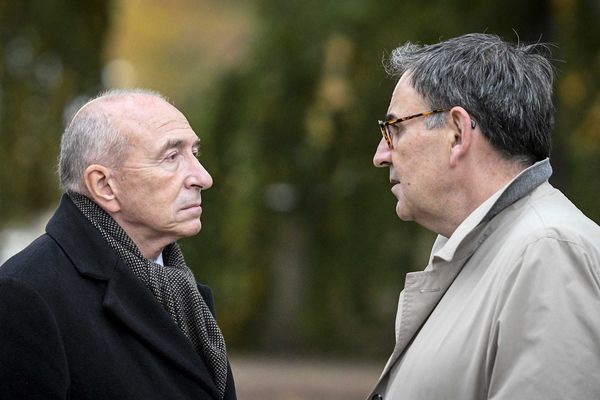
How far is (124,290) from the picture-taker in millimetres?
2930

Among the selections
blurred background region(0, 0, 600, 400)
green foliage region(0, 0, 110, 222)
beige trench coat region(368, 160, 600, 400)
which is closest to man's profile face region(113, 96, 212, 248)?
beige trench coat region(368, 160, 600, 400)

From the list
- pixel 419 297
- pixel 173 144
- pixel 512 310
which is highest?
pixel 173 144

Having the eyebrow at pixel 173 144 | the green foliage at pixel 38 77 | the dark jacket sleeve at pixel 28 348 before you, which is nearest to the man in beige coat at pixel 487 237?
the eyebrow at pixel 173 144

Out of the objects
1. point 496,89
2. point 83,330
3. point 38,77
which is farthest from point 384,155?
point 38,77

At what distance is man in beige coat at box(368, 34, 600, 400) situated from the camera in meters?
2.36

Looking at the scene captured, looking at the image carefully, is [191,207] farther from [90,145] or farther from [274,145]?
[274,145]

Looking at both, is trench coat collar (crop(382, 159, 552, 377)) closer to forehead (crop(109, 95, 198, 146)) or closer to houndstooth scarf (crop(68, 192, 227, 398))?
houndstooth scarf (crop(68, 192, 227, 398))

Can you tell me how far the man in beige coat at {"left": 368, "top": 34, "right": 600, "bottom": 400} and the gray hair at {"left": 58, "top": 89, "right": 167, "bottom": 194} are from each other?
28.9 inches

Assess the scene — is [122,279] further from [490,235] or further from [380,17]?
[380,17]

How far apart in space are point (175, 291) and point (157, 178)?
1.06 ft

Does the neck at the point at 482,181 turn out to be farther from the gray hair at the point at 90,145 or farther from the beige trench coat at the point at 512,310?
the gray hair at the point at 90,145

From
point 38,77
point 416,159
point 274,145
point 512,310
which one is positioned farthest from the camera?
point 274,145

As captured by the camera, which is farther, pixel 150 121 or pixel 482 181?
pixel 150 121

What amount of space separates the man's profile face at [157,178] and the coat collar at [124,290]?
133 millimetres
